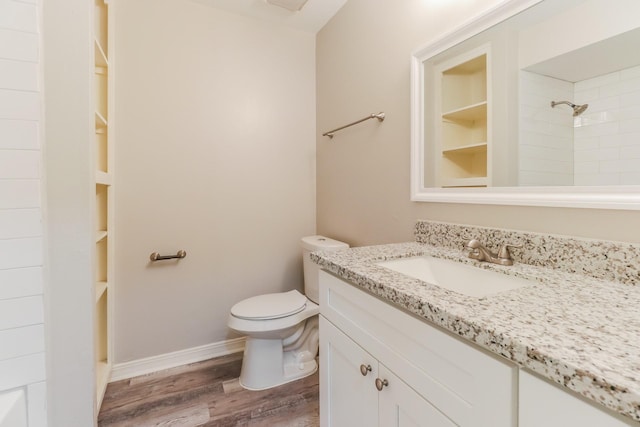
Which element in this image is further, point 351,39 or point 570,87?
point 351,39

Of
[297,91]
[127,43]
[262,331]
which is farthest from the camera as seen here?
[297,91]

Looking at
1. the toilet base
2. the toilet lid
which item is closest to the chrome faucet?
the toilet lid

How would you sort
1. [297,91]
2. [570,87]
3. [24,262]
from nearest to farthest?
[570,87] → [24,262] → [297,91]

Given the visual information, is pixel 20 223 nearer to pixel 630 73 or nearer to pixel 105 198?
pixel 105 198

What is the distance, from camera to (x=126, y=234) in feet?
5.57

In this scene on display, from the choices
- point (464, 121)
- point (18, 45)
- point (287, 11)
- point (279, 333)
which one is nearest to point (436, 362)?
point (464, 121)

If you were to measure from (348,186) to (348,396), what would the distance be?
1.21 m

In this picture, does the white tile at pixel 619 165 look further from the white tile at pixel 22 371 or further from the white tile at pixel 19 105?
the white tile at pixel 22 371

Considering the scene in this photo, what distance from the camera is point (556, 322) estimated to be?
1.68 ft

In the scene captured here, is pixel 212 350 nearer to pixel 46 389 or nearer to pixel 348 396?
pixel 46 389

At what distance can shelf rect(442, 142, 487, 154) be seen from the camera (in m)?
1.11

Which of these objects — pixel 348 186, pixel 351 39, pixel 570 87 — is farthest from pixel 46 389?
pixel 351 39

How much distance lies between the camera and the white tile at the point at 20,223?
0.94 meters

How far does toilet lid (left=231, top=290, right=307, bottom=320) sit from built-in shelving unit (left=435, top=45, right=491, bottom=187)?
102 cm
